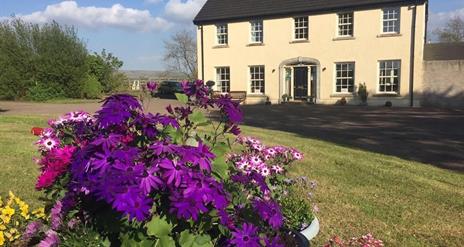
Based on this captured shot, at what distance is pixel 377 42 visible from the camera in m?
26.9

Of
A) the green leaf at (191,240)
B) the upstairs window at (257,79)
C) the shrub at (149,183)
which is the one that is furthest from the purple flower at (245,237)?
the upstairs window at (257,79)

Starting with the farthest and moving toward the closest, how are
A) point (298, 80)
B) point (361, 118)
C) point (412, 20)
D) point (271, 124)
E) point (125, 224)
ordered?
point (298, 80) → point (412, 20) → point (361, 118) → point (271, 124) → point (125, 224)

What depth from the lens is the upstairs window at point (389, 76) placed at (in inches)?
1043

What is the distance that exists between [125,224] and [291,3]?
2882 cm

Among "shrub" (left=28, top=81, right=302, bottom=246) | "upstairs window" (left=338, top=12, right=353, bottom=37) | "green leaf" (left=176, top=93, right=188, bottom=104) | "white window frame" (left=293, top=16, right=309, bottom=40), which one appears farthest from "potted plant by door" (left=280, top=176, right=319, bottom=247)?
"white window frame" (left=293, top=16, right=309, bottom=40)

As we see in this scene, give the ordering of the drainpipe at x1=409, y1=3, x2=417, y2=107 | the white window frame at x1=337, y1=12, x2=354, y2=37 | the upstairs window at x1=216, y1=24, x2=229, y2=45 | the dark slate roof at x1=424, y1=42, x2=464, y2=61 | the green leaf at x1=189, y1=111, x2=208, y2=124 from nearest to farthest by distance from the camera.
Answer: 1. the green leaf at x1=189, y1=111, x2=208, y2=124
2. the drainpipe at x1=409, y1=3, x2=417, y2=107
3. the dark slate roof at x1=424, y1=42, x2=464, y2=61
4. the white window frame at x1=337, y1=12, x2=354, y2=37
5. the upstairs window at x1=216, y1=24, x2=229, y2=45

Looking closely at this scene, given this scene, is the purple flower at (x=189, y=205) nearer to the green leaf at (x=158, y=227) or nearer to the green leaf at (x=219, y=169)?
the green leaf at (x=158, y=227)

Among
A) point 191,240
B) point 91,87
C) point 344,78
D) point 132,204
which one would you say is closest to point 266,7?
point 344,78

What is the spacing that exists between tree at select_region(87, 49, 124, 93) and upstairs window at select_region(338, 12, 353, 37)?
16980 mm

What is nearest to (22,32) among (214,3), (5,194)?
(214,3)

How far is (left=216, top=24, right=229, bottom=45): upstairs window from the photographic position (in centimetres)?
3173

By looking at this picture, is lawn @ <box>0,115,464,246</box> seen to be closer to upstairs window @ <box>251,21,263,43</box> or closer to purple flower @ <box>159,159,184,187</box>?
purple flower @ <box>159,159,184,187</box>

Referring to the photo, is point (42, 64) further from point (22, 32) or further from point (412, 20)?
point (412, 20)

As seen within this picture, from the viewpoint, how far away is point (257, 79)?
30891 millimetres
